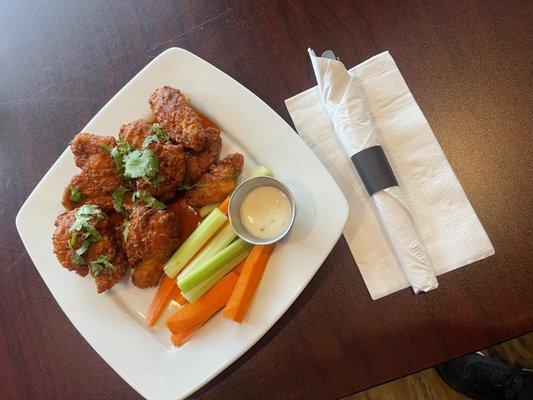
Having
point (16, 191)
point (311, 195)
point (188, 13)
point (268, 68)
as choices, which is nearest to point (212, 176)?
point (311, 195)

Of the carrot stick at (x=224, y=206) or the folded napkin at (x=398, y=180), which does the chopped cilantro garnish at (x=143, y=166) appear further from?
the folded napkin at (x=398, y=180)

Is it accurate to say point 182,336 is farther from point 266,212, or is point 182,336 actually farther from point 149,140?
point 149,140

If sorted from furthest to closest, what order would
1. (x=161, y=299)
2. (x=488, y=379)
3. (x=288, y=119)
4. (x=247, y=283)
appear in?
(x=488, y=379), (x=288, y=119), (x=161, y=299), (x=247, y=283)

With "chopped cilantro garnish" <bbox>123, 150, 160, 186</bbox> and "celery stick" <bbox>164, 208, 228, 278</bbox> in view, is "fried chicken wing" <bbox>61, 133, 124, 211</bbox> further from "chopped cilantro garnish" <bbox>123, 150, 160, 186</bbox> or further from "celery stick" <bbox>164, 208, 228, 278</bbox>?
→ "celery stick" <bbox>164, 208, 228, 278</bbox>

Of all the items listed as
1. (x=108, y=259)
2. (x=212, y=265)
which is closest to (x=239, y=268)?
(x=212, y=265)

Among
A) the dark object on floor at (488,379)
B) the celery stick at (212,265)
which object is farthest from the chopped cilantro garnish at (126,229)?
the dark object on floor at (488,379)

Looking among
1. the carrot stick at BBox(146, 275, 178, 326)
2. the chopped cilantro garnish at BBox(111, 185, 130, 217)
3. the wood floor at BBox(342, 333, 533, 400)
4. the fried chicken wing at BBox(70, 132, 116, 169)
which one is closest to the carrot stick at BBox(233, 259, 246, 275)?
the carrot stick at BBox(146, 275, 178, 326)

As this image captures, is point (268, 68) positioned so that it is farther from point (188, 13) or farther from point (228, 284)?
point (228, 284)
